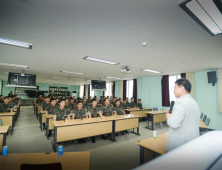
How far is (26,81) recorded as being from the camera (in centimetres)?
654

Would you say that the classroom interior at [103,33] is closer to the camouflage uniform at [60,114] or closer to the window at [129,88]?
the camouflage uniform at [60,114]

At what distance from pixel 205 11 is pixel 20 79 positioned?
25.4 feet

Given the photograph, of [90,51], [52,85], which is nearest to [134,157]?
[90,51]

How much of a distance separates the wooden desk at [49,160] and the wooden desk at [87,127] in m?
1.73

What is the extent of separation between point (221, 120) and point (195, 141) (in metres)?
6.73

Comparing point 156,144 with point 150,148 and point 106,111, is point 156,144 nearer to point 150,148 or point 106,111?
point 150,148

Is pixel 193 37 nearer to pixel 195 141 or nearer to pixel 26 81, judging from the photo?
pixel 195 141

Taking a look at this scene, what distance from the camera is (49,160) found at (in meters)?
1.63

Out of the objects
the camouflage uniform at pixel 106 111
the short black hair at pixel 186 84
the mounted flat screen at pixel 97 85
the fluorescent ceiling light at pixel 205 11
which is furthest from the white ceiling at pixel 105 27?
the mounted flat screen at pixel 97 85

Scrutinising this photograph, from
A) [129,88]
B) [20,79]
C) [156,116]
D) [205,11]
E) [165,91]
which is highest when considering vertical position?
[205,11]

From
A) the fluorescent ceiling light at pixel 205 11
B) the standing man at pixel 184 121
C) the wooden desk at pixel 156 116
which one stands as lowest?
the wooden desk at pixel 156 116

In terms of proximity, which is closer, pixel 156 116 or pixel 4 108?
pixel 4 108

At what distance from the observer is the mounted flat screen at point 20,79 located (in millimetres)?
6219

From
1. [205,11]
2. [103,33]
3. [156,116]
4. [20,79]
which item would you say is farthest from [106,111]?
[20,79]
